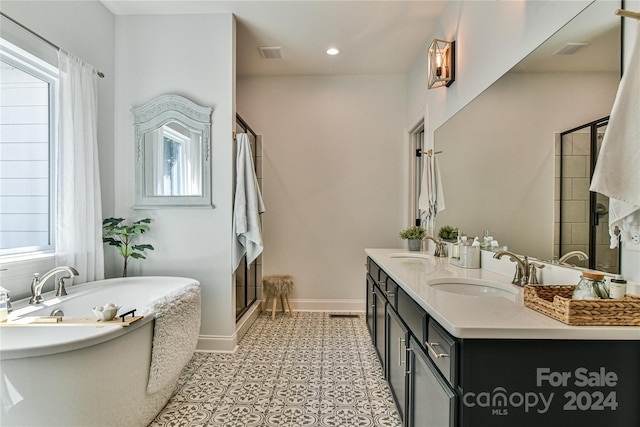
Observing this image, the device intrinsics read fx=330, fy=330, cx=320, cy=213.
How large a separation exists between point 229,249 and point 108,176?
3.93ft

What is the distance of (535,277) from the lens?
4.76 feet

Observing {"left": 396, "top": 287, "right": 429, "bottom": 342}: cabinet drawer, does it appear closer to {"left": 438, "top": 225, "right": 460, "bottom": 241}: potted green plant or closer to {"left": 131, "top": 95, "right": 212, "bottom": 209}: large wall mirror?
{"left": 438, "top": 225, "right": 460, "bottom": 241}: potted green plant

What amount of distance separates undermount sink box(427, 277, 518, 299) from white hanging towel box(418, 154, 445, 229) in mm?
1010

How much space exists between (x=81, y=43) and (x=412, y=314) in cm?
301

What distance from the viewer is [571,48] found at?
51.3 inches

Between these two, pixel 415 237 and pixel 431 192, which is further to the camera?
pixel 415 237

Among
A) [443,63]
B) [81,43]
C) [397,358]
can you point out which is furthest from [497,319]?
[81,43]

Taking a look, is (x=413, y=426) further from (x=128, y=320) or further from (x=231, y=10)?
(x=231, y=10)

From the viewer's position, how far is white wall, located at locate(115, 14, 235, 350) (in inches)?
111

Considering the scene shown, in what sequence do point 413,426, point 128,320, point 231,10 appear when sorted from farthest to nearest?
point 231,10
point 128,320
point 413,426

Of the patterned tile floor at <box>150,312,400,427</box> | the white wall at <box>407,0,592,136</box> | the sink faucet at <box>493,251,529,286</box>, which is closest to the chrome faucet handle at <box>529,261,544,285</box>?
the sink faucet at <box>493,251,529,286</box>

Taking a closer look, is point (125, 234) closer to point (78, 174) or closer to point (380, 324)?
point (78, 174)

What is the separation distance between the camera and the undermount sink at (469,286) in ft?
5.29

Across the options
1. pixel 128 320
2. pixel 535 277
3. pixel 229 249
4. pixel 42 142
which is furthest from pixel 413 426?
pixel 42 142
